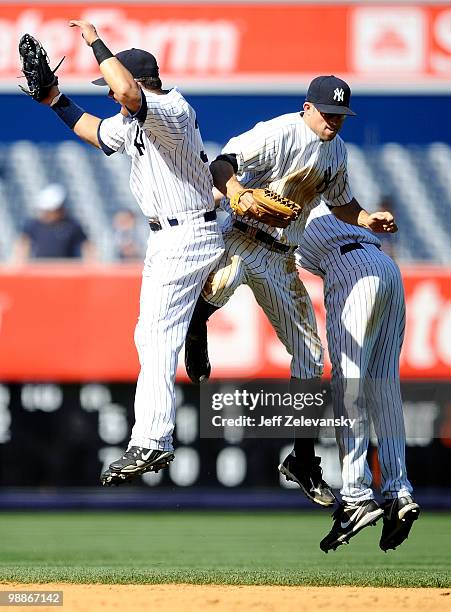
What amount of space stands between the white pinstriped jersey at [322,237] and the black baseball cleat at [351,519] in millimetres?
1070

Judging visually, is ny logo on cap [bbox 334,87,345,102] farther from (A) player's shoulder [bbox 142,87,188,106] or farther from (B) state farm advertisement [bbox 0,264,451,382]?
(B) state farm advertisement [bbox 0,264,451,382]

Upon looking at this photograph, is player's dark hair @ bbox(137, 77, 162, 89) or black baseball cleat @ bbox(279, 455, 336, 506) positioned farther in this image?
black baseball cleat @ bbox(279, 455, 336, 506)

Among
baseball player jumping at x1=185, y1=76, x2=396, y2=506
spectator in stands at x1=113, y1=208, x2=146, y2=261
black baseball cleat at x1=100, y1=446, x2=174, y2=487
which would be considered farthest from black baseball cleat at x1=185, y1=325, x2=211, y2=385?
spectator in stands at x1=113, y1=208, x2=146, y2=261

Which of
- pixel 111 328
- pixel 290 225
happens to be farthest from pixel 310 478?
pixel 111 328

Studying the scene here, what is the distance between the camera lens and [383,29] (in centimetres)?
928

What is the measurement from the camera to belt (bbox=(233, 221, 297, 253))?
5.41m

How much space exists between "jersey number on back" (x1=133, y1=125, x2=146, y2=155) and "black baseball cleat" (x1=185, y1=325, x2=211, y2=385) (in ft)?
2.82

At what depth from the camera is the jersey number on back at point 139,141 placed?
5.08 metres

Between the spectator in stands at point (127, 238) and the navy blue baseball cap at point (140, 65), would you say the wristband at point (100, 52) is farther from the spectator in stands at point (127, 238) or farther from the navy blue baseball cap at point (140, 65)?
the spectator in stands at point (127, 238)

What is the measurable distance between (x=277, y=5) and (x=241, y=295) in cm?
219

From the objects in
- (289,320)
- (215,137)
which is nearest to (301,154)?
(289,320)

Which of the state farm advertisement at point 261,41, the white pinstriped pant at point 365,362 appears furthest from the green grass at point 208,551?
the state farm advertisement at point 261,41

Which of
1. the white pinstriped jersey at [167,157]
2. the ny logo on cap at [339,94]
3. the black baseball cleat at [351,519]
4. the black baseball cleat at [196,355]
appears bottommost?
the black baseball cleat at [351,519]

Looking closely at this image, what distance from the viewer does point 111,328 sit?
9.11 m
